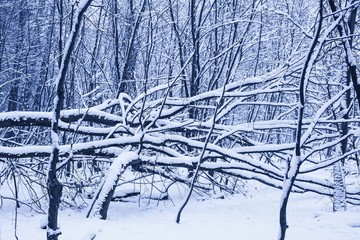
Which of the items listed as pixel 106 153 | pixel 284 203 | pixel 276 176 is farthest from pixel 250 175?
pixel 284 203

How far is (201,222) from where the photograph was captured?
20.3ft

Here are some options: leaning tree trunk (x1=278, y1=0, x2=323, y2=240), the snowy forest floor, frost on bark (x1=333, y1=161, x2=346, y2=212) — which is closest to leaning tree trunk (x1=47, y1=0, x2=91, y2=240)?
leaning tree trunk (x1=278, y1=0, x2=323, y2=240)

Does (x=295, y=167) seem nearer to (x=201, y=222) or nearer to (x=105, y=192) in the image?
(x=105, y=192)

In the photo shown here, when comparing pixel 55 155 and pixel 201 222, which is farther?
pixel 201 222

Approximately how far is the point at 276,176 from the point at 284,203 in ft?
14.2

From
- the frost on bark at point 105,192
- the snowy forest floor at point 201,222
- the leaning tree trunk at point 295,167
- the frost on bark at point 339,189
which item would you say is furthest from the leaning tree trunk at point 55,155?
the frost on bark at point 339,189

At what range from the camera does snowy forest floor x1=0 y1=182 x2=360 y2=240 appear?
5.22m

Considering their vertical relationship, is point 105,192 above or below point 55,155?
below

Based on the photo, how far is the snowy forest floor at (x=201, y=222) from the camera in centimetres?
522

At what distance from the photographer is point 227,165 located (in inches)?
259

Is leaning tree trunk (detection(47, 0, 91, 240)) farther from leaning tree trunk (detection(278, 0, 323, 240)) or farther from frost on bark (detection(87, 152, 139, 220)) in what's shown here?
frost on bark (detection(87, 152, 139, 220))

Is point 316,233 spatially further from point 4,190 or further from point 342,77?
point 4,190

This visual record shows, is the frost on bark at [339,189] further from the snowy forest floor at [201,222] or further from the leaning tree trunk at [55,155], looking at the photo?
the leaning tree trunk at [55,155]

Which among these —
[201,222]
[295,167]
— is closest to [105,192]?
[201,222]
